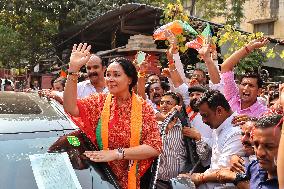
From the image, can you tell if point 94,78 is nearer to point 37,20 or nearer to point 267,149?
point 267,149

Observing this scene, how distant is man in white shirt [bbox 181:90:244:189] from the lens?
3479 mm

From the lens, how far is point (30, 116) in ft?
9.22

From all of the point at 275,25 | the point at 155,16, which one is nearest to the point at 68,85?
the point at 155,16

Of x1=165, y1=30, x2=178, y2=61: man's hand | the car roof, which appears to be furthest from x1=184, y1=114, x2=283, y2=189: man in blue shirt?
x1=165, y1=30, x2=178, y2=61: man's hand

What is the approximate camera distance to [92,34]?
49.9 feet

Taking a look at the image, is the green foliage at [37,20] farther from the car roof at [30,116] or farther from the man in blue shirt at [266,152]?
the man in blue shirt at [266,152]

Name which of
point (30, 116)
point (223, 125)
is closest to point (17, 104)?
point (30, 116)

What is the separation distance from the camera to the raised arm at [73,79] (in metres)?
2.92

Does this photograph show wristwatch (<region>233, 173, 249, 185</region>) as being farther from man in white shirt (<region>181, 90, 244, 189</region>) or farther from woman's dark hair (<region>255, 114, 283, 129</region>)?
woman's dark hair (<region>255, 114, 283, 129</region>)

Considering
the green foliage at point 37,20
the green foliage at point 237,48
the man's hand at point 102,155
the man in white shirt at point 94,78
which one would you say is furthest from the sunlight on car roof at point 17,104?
the green foliage at point 37,20

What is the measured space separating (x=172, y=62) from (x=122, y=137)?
2487 millimetres

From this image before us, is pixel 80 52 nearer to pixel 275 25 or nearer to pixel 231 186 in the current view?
pixel 231 186

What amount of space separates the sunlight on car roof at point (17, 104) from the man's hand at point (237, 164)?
1461 millimetres

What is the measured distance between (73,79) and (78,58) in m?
0.18
